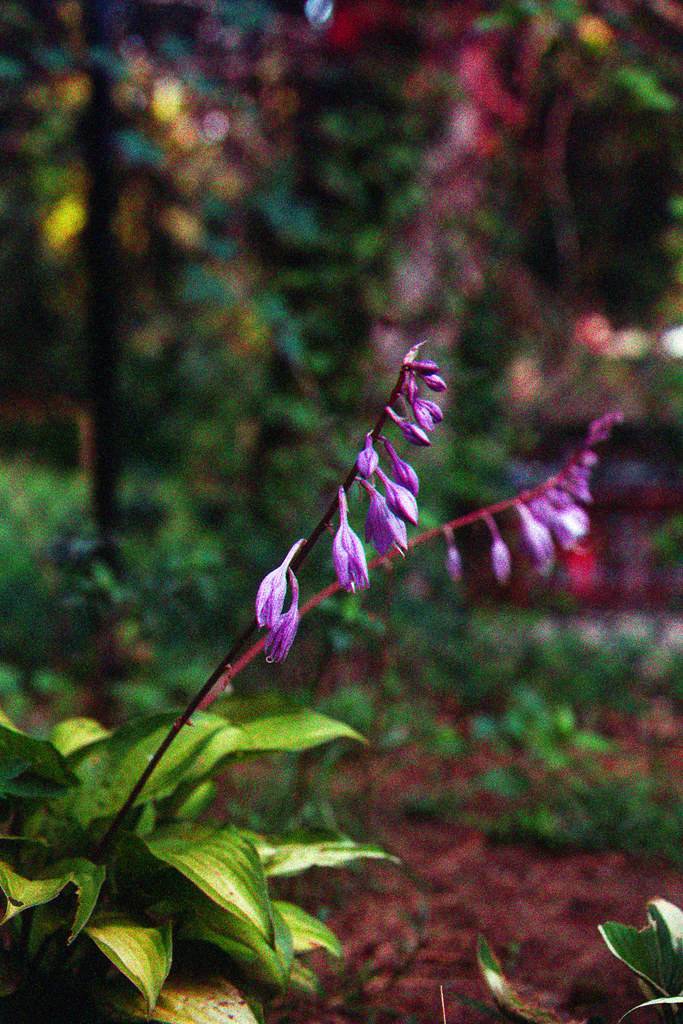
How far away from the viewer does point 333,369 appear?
3.89 meters

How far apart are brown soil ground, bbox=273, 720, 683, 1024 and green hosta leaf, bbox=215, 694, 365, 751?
326mm

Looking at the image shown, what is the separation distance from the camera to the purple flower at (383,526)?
1.09 meters

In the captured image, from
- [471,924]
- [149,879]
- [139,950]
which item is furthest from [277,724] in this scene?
[471,924]

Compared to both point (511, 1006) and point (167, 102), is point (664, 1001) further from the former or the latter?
point (167, 102)

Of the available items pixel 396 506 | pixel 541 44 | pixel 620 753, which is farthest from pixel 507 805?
pixel 541 44

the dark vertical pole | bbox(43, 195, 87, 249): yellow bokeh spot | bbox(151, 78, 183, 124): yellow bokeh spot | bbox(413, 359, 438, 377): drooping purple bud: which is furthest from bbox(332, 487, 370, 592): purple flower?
bbox(43, 195, 87, 249): yellow bokeh spot

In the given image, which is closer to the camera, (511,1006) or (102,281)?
(511,1006)

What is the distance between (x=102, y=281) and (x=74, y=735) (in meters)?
2.06

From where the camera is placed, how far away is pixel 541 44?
443cm

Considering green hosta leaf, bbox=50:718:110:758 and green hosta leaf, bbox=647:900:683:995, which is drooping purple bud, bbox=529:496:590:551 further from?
green hosta leaf, bbox=50:718:110:758

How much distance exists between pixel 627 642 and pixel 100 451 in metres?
3.27

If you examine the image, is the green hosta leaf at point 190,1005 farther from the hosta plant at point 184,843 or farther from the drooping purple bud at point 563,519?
the drooping purple bud at point 563,519

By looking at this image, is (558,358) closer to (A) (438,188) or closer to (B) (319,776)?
(A) (438,188)

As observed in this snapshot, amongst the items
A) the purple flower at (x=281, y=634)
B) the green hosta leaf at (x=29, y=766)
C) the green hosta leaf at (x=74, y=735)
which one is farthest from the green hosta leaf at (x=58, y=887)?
the purple flower at (x=281, y=634)
